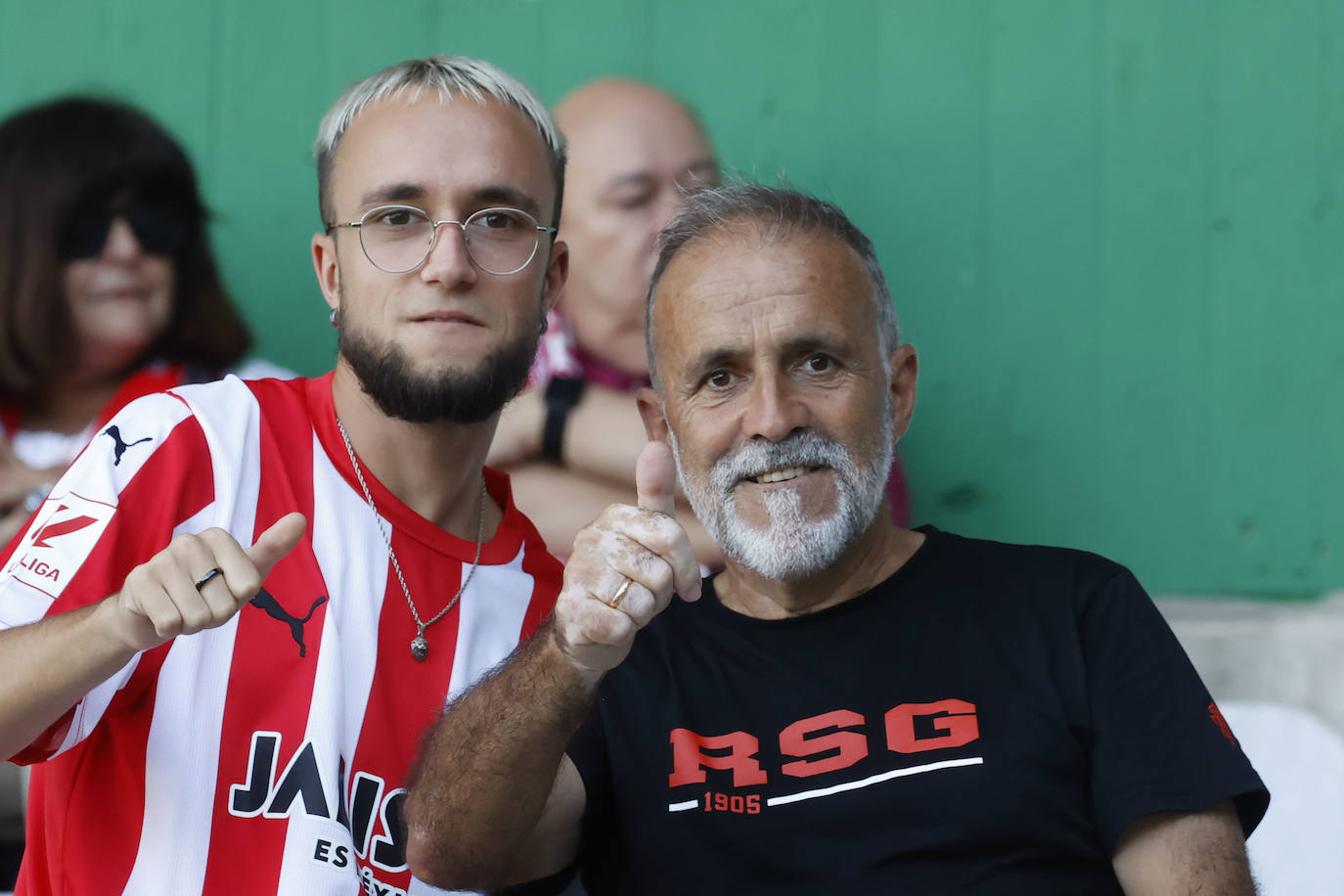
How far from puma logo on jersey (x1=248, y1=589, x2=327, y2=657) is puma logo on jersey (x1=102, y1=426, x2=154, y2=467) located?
0.24 metres

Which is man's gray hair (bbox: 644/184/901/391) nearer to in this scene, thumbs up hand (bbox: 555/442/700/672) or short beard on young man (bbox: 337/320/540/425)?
short beard on young man (bbox: 337/320/540/425)

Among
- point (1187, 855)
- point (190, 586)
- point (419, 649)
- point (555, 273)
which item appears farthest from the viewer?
point (555, 273)

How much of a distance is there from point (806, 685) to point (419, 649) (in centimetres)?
52

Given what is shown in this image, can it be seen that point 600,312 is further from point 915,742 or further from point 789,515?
point 915,742

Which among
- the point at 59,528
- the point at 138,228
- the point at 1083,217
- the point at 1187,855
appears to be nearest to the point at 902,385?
the point at 1187,855

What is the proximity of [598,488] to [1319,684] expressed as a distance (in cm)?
150

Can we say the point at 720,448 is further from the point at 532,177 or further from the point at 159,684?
the point at 159,684

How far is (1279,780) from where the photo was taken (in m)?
2.32

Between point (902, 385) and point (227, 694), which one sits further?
point (902, 385)

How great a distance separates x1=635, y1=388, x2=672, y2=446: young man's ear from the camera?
1820 mm

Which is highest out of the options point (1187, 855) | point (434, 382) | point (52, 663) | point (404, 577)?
point (434, 382)

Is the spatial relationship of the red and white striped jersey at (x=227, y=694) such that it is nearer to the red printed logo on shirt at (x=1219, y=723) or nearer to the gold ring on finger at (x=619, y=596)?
the gold ring on finger at (x=619, y=596)

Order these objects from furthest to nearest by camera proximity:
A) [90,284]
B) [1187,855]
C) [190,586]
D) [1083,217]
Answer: [1083,217], [90,284], [1187,855], [190,586]

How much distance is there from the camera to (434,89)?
188cm
